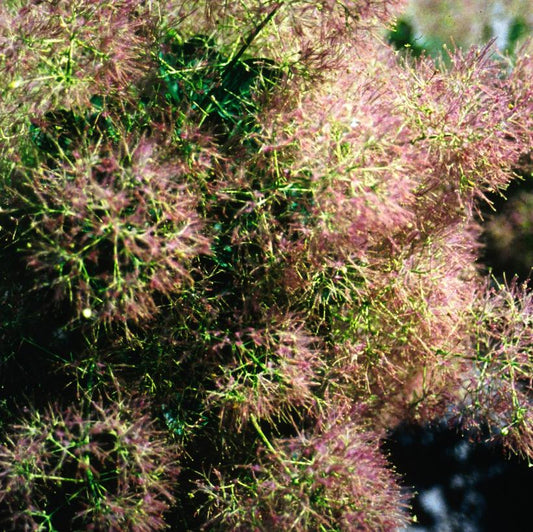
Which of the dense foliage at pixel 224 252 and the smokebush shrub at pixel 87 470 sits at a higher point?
the dense foliage at pixel 224 252

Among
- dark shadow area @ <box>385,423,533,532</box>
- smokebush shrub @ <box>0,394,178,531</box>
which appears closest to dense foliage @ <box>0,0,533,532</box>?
smokebush shrub @ <box>0,394,178,531</box>

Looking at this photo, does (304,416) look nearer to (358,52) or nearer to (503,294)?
(503,294)

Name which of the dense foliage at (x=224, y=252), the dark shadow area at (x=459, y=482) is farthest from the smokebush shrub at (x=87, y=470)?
the dark shadow area at (x=459, y=482)

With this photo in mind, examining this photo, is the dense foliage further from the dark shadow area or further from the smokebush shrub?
the dark shadow area

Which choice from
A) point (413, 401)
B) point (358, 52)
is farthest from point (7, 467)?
point (358, 52)

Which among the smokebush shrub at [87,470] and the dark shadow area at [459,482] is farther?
the dark shadow area at [459,482]

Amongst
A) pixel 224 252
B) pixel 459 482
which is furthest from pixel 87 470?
pixel 459 482

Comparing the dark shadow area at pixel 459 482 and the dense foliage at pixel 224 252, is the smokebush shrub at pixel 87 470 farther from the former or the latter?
the dark shadow area at pixel 459 482

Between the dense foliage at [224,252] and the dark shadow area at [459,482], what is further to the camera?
the dark shadow area at [459,482]

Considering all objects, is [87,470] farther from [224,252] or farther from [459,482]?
[459,482]
